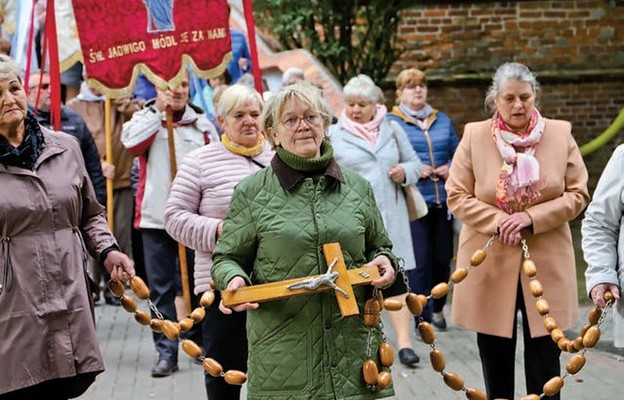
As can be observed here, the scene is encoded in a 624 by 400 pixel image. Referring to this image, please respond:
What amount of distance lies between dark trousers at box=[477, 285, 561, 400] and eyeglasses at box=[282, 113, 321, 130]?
1911 millimetres

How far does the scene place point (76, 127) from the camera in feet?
31.2

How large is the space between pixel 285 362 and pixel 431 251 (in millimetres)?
5068

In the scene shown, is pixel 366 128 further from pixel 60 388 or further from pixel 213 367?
pixel 60 388

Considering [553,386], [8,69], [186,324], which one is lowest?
[553,386]

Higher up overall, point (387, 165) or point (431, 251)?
point (387, 165)

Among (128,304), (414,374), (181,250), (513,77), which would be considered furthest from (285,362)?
(414,374)

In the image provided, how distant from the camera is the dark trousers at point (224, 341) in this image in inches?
256

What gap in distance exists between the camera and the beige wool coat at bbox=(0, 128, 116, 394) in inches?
208

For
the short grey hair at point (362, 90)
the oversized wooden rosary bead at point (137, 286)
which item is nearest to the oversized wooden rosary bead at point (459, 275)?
the oversized wooden rosary bead at point (137, 286)

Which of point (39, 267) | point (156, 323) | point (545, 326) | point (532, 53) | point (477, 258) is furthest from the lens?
point (532, 53)

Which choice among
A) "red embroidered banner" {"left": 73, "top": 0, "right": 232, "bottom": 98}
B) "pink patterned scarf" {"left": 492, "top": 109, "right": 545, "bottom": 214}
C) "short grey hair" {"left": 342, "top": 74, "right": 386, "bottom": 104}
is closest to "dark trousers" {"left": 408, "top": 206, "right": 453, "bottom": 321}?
"short grey hair" {"left": 342, "top": 74, "right": 386, "bottom": 104}

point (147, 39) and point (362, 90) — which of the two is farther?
point (362, 90)

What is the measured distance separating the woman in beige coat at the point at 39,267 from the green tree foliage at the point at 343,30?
8.36m

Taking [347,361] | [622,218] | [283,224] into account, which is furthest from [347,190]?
[622,218]
